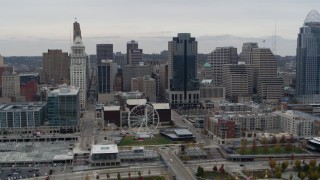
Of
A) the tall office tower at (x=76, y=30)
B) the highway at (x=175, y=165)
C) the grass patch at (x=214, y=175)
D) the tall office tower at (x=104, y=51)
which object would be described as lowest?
the grass patch at (x=214, y=175)

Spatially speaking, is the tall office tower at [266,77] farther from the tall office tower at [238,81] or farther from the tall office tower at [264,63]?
the tall office tower at [238,81]

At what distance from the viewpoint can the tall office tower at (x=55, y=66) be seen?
343 ft

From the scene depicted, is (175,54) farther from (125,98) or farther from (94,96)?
(94,96)

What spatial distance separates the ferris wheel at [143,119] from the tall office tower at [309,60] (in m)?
37.2

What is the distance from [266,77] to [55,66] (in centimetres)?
4709

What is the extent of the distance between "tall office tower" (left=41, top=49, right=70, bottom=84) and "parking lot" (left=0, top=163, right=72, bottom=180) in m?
61.7

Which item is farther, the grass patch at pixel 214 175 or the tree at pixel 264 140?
the tree at pixel 264 140

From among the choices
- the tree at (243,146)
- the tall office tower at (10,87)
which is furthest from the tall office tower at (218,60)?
the tree at (243,146)

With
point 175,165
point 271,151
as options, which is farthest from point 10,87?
point 271,151

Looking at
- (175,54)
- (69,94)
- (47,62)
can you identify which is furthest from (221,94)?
(47,62)

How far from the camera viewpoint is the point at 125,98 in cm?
7706

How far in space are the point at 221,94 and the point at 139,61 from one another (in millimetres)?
35835

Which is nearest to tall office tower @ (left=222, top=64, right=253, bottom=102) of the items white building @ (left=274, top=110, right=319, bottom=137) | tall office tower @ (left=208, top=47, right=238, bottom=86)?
tall office tower @ (left=208, top=47, right=238, bottom=86)

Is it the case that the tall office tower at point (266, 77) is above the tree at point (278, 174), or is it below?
above
